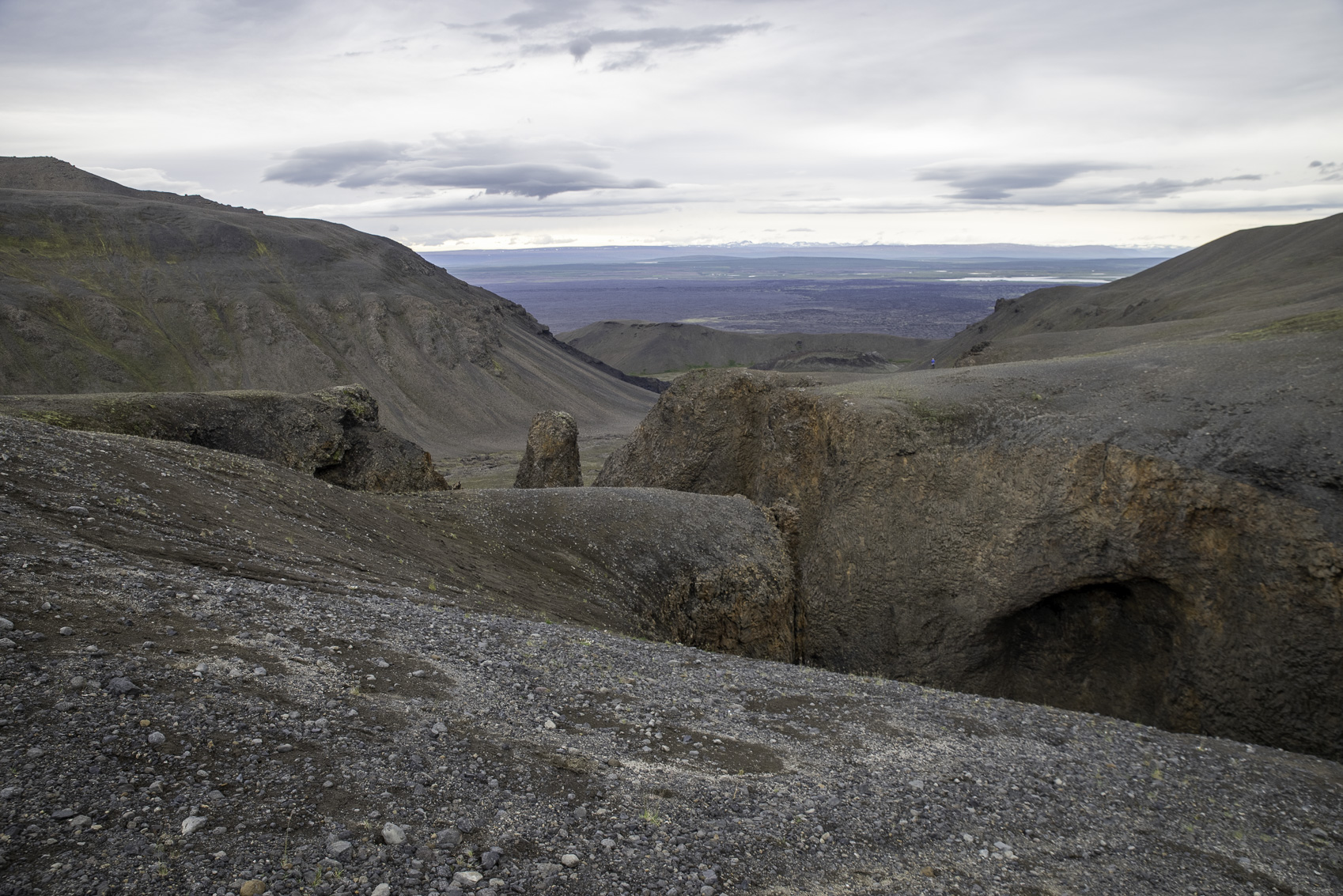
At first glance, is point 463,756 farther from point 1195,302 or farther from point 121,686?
point 1195,302

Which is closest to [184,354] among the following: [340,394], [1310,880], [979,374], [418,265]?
[418,265]

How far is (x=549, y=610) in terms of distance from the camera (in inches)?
602

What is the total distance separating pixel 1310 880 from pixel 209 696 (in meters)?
10.8

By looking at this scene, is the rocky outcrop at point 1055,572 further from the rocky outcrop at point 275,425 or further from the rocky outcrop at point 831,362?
the rocky outcrop at point 831,362

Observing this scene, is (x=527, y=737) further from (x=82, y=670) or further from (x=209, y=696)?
(x=82, y=670)

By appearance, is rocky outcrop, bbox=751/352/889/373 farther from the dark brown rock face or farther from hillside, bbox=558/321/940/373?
the dark brown rock face

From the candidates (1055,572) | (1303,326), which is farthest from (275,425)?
(1303,326)

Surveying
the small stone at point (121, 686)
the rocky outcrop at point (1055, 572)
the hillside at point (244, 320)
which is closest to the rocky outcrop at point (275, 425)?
the rocky outcrop at point (1055, 572)

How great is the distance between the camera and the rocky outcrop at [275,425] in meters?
20.9

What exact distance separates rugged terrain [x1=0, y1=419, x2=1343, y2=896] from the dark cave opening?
28.4 feet

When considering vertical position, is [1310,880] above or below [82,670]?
below

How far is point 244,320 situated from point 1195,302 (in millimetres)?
78312

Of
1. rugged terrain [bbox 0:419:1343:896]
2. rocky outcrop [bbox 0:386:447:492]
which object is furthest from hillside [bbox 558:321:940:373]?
rugged terrain [bbox 0:419:1343:896]

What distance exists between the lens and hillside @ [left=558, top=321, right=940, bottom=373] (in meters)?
128
